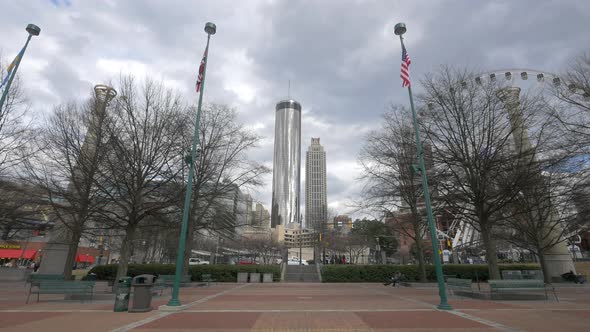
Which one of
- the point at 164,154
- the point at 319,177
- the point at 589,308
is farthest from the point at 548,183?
the point at 319,177

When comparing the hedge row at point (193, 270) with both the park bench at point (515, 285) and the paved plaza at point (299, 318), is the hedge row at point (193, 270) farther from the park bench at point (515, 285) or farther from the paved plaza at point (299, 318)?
the park bench at point (515, 285)

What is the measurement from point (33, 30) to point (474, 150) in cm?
2347

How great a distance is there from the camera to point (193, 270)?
28156 mm

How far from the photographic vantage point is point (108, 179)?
15438 millimetres

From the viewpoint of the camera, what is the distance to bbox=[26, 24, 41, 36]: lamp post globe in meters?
14.9

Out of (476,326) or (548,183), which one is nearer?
(476,326)

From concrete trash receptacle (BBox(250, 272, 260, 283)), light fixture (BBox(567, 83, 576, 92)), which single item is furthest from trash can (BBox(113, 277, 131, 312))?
light fixture (BBox(567, 83, 576, 92))

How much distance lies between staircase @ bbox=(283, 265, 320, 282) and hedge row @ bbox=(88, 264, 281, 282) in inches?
87.9

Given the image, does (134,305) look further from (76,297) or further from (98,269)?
(98,269)

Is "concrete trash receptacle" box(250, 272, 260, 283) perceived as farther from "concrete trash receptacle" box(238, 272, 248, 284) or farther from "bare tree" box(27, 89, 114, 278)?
"bare tree" box(27, 89, 114, 278)

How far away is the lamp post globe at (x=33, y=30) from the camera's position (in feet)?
49.0

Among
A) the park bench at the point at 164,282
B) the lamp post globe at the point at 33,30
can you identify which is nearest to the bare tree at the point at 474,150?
the park bench at the point at 164,282

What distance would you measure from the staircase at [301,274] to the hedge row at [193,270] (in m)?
2.23

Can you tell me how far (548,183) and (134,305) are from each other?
834 inches
